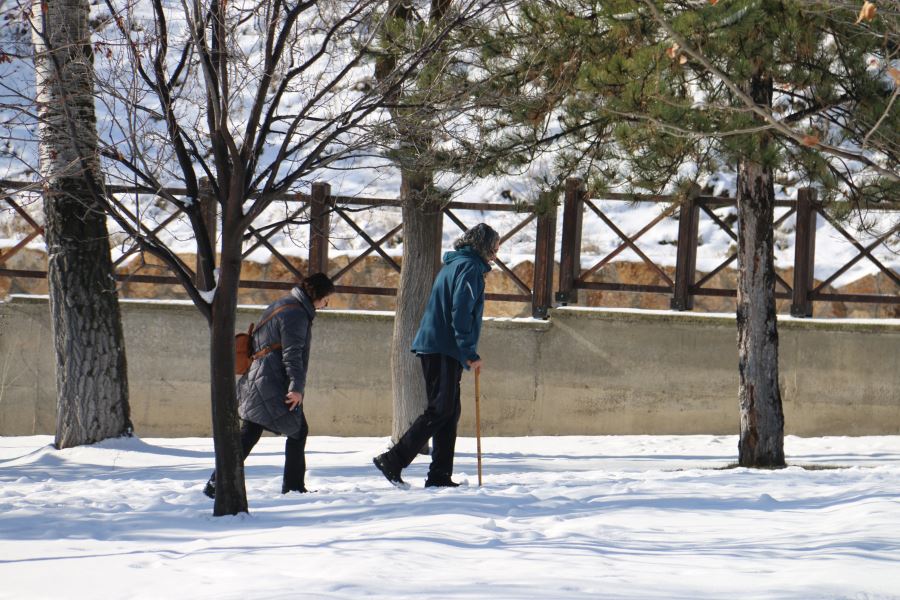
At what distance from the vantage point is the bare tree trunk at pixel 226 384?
18.7 feet

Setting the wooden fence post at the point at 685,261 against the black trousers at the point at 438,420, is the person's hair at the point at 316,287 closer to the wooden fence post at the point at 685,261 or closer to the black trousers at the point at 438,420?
the black trousers at the point at 438,420

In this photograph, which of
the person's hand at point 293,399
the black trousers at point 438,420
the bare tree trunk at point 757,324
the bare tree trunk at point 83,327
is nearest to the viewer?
the person's hand at point 293,399

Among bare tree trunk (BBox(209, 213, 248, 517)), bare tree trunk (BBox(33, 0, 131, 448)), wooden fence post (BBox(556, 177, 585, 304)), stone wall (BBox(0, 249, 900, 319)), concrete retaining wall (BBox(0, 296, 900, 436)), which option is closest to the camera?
bare tree trunk (BBox(209, 213, 248, 517))

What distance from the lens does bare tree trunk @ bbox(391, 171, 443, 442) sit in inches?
384

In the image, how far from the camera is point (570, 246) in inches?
464

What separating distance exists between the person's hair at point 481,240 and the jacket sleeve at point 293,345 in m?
1.12

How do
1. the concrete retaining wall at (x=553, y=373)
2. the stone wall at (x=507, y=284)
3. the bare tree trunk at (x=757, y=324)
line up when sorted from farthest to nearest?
the stone wall at (x=507, y=284) → the concrete retaining wall at (x=553, y=373) → the bare tree trunk at (x=757, y=324)

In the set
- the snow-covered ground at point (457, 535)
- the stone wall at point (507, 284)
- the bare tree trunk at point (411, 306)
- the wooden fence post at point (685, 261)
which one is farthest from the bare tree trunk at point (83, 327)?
the stone wall at point (507, 284)

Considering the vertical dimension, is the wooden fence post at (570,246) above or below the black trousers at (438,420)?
above

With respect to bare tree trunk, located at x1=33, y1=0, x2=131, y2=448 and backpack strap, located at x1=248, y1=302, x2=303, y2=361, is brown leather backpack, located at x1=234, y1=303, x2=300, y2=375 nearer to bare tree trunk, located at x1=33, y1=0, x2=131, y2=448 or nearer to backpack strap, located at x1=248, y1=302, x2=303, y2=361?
backpack strap, located at x1=248, y1=302, x2=303, y2=361

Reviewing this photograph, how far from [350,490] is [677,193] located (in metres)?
4.46

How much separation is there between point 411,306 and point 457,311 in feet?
10.6

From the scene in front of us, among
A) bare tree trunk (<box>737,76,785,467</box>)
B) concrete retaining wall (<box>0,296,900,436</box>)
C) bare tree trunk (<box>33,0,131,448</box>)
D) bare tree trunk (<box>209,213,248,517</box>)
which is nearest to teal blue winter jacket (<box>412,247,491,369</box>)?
bare tree trunk (<box>209,213,248,517</box>)

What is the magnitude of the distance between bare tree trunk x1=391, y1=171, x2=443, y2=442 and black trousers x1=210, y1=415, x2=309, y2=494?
9.69ft
